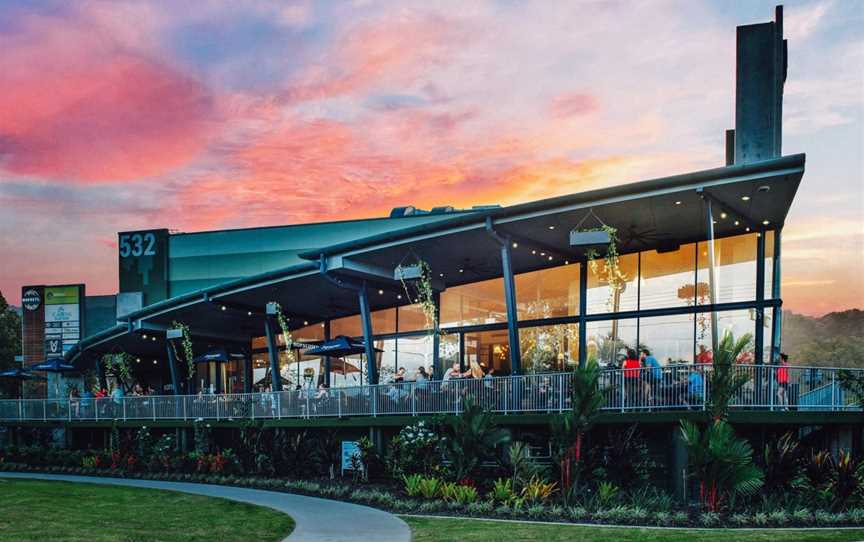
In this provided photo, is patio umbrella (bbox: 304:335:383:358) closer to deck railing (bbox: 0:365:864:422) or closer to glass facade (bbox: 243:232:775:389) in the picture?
deck railing (bbox: 0:365:864:422)

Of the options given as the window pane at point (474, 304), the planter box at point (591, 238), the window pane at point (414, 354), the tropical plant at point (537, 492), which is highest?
the planter box at point (591, 238)

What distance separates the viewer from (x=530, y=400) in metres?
19.2

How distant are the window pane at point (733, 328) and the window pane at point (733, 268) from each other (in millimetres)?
374

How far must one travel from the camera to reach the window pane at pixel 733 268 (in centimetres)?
2303

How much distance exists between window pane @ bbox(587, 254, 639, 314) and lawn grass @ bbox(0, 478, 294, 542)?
11.8 metres

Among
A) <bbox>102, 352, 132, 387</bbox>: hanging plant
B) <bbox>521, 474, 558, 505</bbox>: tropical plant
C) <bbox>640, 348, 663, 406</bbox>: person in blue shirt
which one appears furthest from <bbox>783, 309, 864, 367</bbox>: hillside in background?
<bbox>521, 474, 558, 505</bbox>: tropical plant

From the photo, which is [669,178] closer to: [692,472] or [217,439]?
[692,472]

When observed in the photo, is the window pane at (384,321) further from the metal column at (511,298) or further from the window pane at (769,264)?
the window pane at (769,264)

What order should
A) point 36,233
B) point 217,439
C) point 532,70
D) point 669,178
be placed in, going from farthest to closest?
point 36,233 → point 217,439 → point 532,70 → point 669,178

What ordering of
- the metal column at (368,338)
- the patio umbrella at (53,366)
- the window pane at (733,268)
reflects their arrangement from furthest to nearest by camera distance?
the patio umbrella at (53,366), the metal column at (368,338), the window pane at (733,268)

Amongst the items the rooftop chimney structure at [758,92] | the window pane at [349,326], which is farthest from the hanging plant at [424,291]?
the rooftop chimney structure at [758,92]

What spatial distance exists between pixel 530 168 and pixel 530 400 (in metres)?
12.0

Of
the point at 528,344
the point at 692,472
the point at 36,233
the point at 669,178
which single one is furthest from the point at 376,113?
the point at 36,233

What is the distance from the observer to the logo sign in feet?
167
